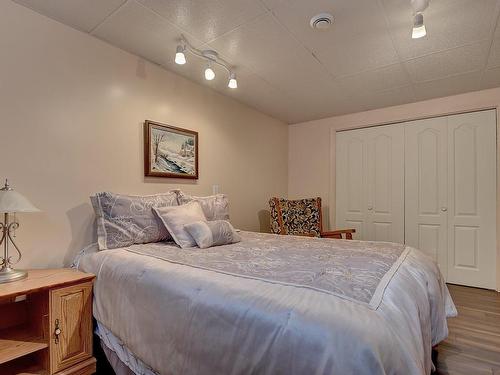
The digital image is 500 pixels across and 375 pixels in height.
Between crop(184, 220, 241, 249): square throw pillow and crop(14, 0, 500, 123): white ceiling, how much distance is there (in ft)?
4.72

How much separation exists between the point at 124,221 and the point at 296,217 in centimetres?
224

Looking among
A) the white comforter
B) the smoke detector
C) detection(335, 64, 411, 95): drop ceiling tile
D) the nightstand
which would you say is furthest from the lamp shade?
detection(335, 64, 411, 95): drop ceiling tile

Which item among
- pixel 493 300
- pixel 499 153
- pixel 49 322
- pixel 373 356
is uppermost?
pixel 499 153

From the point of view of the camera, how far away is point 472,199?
10.5 ft

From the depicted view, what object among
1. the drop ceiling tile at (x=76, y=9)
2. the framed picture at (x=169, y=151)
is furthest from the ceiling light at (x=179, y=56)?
the framed picture at (x=169, y=151)

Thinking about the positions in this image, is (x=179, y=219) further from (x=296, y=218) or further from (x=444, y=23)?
(x=444, y=23)

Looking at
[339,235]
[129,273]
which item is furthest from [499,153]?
[129,273]

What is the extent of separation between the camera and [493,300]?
282cm

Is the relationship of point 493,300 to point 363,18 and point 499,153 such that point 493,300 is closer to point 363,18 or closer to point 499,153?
point 499,153

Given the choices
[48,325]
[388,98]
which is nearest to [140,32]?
[48,325]

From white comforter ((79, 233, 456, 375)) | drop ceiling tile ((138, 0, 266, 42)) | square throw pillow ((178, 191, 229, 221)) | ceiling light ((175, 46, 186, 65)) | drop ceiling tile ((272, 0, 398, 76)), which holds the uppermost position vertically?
→ drop ceiling tile ((138, 0, 266, 42))

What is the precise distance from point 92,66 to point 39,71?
1.19 ft

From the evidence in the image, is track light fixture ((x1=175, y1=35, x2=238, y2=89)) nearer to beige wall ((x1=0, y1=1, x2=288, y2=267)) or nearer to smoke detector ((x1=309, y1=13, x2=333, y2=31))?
beige wall ((x1=0, y1=1, x2=288, y2=267))

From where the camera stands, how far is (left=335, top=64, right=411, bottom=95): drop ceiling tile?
2.67 metres
